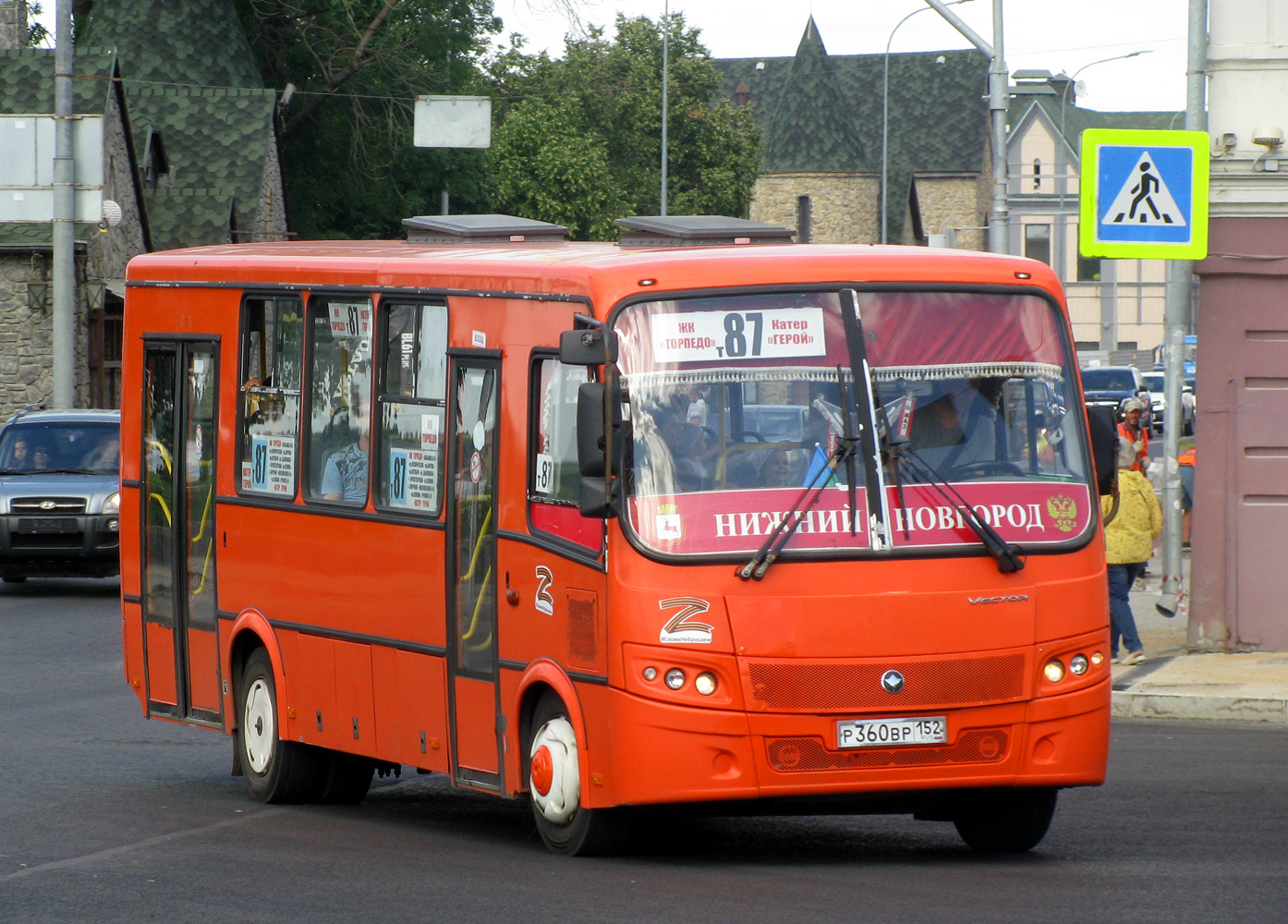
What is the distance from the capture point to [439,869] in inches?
324

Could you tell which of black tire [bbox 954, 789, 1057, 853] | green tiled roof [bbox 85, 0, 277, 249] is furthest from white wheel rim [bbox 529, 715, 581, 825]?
green tiled roof [bbox 85, 0, 277, 249]

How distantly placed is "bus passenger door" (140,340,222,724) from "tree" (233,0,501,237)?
3746cm

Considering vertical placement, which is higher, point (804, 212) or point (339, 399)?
point (804, 212)

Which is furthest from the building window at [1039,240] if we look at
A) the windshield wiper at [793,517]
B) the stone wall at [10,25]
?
the windshield wiper at [793,517]

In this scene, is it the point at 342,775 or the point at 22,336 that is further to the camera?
the point at 22,336

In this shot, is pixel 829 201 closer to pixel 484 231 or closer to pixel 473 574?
pixel 484 231

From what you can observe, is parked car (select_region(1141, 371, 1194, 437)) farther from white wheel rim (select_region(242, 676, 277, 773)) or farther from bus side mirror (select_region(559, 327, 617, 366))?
bus side mirror (select_region(559, 327, 617, 366))

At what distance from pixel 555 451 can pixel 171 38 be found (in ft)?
144

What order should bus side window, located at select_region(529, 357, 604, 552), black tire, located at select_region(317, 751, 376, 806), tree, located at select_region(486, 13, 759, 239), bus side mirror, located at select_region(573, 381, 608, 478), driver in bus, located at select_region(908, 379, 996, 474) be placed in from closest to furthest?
bus side mirror, located at select_region(573, 381, 608, 478)
driver in bus, located at select_region(908, 379, 996, 474)
bus side window, located at select_region(529, 357, 604, 552)
black tire, located at select_region(317, 751, 376, 806)
tree, located at select_region(486, 13, 759, 239)

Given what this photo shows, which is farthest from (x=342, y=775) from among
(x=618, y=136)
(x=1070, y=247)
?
(x=1070, y=247)

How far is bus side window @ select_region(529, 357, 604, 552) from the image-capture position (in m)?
8.27

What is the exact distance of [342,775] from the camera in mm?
10875

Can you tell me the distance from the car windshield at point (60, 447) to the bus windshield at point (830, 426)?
15787 millimetres

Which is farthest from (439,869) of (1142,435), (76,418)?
(76,418)
